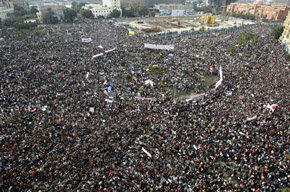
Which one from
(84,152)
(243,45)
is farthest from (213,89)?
(243,45)

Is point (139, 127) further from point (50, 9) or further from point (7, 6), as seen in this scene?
point (7, 6)

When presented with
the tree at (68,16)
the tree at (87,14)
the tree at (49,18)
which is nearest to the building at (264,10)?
the tree at (87,14)

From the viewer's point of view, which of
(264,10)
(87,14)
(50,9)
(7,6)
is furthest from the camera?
(264,10)

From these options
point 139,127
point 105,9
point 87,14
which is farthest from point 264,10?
point 139,127

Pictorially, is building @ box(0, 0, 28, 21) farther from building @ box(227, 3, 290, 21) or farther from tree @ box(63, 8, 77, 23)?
building @ box(227, 3, 290, 21)

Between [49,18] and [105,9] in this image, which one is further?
[105,9]

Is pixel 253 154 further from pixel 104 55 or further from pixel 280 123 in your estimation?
pixel 104 55

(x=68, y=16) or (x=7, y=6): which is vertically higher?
(x=7, y=6)

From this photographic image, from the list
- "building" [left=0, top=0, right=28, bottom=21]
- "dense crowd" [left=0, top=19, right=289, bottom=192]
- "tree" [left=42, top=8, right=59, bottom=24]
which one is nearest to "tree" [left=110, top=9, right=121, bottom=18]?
"tree" [left=42, top=8, right=59, bottom=24]
